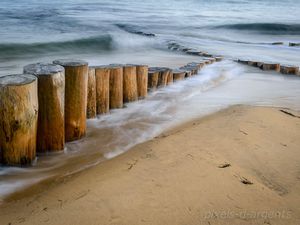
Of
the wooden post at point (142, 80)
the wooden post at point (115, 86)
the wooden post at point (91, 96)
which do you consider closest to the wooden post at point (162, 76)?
the wooden post at point (142, 80)

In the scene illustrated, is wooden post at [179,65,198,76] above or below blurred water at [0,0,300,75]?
below

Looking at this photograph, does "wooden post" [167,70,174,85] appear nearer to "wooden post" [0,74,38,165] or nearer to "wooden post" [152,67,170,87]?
"wooden post" [152,67,170,87]

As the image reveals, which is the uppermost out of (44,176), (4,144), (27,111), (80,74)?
(80,74)

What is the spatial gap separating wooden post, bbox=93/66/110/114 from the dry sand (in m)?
1.02

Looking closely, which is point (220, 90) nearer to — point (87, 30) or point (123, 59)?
point (123, 59)

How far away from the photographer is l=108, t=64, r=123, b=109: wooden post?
13.8 ft

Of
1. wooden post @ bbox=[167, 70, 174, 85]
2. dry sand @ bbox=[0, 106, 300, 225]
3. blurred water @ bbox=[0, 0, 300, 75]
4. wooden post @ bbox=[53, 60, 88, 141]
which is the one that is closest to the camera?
dry sand @ bbox=[0, 106, 300, 225]

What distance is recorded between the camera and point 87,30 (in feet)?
49.4

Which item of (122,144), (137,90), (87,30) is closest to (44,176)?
(122,144)

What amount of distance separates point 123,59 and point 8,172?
6.87 m

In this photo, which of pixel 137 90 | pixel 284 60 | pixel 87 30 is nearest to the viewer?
pixel 137 90

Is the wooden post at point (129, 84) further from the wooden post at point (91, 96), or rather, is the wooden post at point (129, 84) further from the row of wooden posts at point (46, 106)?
the wooden post at point (91, 96)

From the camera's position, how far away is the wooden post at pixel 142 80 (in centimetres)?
468

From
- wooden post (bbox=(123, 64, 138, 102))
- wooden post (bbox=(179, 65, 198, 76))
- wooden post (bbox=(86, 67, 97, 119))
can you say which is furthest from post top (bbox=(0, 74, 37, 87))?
wooden post (bbox=(179, 65, 198, 76))
